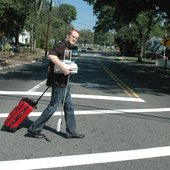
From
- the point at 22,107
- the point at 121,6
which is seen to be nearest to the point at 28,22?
the point at 121,6

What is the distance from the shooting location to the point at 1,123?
29.1 ft

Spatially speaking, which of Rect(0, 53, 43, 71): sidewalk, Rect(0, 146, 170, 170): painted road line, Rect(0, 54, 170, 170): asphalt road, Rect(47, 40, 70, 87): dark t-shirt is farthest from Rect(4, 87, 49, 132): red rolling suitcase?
Rect(0, 53, 43, 71): sidewalk

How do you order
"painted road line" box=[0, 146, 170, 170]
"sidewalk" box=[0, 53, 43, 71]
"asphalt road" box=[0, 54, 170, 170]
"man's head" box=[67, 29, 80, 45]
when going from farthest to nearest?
1. "sidewalk" box=[0, 53, 43, 71]
2. "man's head" box=[67, 29, 80, 45]
3. "asphalt road" box=[0, 54, 170, 170]
4. "painted road line" box=[0, 146, 170, 170]

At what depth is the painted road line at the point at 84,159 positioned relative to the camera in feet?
20.0

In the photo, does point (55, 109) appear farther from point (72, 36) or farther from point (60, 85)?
point (72, 36)

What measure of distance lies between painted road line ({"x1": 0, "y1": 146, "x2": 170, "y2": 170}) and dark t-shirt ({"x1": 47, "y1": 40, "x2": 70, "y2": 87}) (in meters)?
1.46

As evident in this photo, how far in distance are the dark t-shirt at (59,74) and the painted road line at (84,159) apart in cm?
146

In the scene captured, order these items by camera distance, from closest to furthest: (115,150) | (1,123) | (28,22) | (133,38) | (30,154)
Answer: (30,154)
(115,150)
(1,123)
(28,22)
(133,38)

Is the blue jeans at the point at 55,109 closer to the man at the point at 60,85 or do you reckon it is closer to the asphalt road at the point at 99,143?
the man at the point at 60,85

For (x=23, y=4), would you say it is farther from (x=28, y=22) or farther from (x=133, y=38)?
(x=133, y=38)

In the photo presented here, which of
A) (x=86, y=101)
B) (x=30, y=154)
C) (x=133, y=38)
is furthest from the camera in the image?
(x=133, y=38)

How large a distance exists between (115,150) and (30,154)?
1370 mm

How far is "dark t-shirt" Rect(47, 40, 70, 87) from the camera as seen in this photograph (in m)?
7.48

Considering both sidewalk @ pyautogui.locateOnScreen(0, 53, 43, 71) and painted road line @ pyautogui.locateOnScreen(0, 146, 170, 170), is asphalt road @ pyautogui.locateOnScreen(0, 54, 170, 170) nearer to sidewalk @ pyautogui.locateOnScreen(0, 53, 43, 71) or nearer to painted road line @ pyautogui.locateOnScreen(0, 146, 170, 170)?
painted road line @ pyautogui.locateOnScreen(0, 146, 170, 170)
